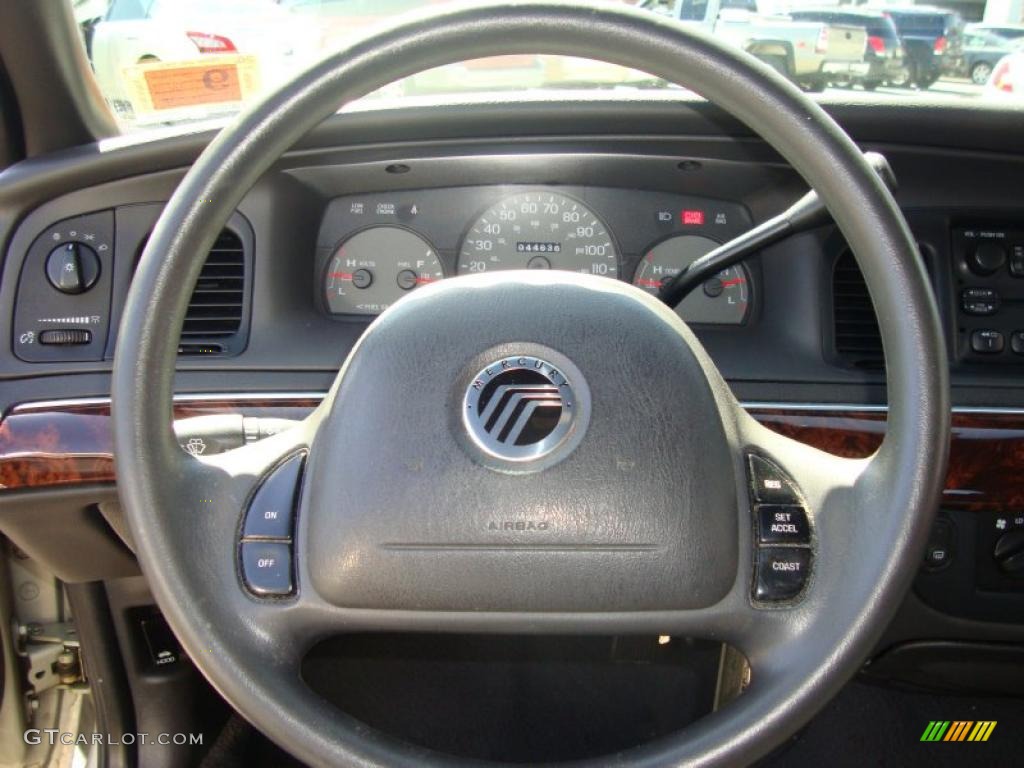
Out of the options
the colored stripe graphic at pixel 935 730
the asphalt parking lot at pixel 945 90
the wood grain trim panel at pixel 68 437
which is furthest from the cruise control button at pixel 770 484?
the colored stripe graphic at pixel 935 730

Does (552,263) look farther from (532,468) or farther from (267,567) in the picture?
(267,567)

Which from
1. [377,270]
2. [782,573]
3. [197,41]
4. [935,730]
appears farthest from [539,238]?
[935,730]

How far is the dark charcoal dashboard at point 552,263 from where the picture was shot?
5.46 feet

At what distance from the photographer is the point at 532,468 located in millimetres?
1074

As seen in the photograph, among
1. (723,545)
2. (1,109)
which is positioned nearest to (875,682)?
(723,545)

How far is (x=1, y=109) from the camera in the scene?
182 centimetres

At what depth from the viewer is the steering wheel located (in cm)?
97

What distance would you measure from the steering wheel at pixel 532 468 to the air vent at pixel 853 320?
0.69m

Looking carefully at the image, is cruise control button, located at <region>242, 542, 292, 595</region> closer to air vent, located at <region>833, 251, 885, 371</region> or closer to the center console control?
air vent, located at <region>833, 251, 885, 371</region>

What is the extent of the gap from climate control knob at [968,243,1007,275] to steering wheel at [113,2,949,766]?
83 cm

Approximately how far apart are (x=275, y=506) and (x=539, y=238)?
881mm

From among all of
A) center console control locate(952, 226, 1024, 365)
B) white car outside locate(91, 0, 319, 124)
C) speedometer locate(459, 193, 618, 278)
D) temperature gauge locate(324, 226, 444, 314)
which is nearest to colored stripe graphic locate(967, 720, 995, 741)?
center console control locate(952, 226, 1024, 365)

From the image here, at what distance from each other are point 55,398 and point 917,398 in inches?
53.0

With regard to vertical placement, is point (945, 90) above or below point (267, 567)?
above
